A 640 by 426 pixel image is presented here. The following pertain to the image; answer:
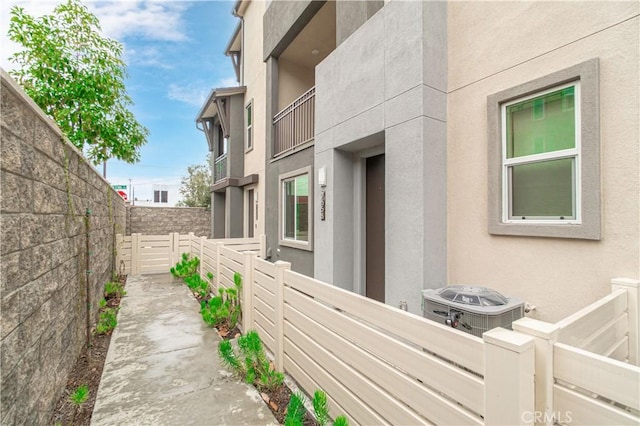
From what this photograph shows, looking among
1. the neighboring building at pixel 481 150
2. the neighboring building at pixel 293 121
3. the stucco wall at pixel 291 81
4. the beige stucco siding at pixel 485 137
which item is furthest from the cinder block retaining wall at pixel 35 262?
the stucco wall at pixel 291 81

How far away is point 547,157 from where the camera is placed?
8.95ft

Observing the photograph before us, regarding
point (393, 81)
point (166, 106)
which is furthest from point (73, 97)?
point (166, 106)

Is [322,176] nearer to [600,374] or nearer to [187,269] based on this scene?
[600,374]

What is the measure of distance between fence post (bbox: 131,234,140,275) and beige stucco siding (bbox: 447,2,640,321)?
9.29 metres

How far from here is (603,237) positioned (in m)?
2.35

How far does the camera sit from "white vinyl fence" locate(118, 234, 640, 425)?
1.14 meters

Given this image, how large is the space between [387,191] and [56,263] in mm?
3552

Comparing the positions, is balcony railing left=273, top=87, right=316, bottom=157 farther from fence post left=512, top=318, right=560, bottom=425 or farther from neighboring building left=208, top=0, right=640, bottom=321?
fence post left=512, top=318, right=560, bottom=425

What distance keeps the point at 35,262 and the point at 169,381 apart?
1807 millimetres

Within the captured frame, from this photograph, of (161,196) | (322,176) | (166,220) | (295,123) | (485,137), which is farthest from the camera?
(161,196)

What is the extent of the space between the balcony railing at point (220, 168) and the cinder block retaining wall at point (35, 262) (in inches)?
323

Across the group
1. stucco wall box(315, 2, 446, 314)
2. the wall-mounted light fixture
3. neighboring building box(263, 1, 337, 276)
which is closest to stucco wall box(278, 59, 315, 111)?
neighboring building box(263, 1, 337, 276)

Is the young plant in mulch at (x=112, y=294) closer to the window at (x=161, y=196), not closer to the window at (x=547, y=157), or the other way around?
the window at (x=547, y=157)

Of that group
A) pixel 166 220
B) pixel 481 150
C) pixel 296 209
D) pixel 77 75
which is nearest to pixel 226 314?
pixel 296 209
